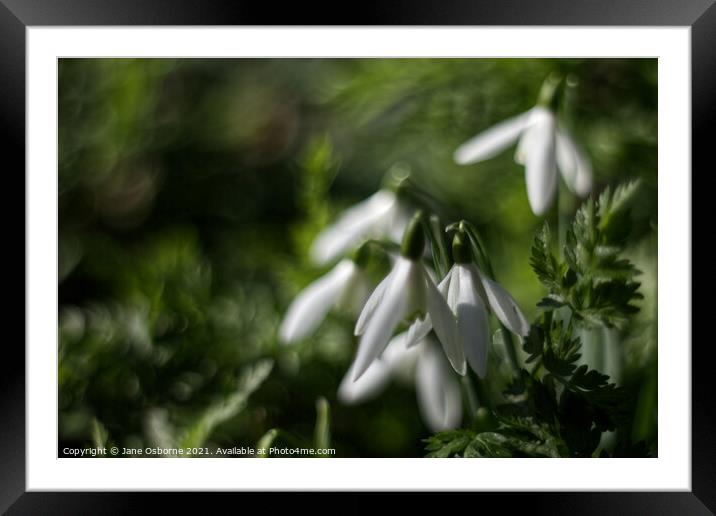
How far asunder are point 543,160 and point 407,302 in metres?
0.30

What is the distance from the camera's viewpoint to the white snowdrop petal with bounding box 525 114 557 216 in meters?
1.07

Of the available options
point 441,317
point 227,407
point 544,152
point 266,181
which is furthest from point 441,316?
point 266,181

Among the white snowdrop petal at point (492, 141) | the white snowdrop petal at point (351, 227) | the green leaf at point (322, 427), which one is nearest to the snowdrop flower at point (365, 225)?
the white snowdrop petal at point (351, 227)

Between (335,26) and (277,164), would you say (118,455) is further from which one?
(335,26)

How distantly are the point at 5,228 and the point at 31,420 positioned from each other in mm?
268

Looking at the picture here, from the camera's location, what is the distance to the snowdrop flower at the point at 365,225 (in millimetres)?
1115

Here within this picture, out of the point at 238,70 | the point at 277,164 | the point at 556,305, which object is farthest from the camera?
the point at 277,164

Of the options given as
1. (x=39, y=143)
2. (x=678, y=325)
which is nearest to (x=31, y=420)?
(x=39, y=143)

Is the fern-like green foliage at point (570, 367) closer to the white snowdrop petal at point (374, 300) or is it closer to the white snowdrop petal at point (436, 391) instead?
the white snowdrop petal at point (436, 391)

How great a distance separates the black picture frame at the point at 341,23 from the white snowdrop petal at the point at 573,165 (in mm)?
147

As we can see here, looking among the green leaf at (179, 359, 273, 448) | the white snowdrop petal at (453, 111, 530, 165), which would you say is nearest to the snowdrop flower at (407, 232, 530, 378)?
the white snowdrop petal at (453, 111, 530, 165)

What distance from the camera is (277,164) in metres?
1.33

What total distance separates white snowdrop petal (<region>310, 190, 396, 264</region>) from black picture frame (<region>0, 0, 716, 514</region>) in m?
0.26

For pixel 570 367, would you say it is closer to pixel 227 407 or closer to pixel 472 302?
pixel 472 302
